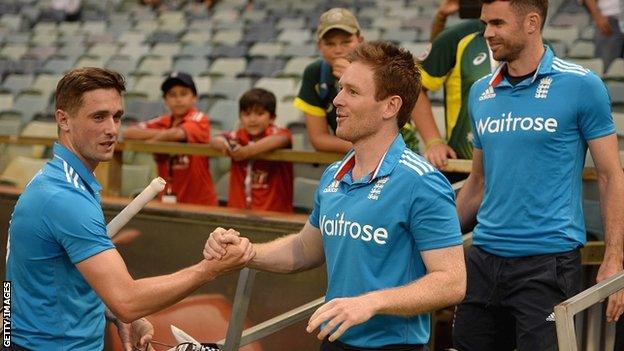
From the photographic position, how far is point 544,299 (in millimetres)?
3480

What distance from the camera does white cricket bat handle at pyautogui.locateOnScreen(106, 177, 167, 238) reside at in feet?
10.7

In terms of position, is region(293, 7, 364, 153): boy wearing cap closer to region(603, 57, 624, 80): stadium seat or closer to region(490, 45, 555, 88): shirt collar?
region(490, 45, 555, 88): shirt collar

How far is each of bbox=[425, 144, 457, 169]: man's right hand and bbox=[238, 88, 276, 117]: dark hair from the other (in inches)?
64.3

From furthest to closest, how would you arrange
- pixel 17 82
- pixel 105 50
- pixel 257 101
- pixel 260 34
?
pixel 105 50 → pixel 260 34 → pixel 17 82 → pixel 257 101

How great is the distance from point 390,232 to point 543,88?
100cm

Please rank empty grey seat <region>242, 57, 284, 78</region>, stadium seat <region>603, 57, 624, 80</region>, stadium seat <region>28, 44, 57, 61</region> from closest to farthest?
stadium seat <region>603, 57, 624, 80</region> < empty grey seat <region>242, 57, 284, 78</region> < stadium seat <region>28, 44, 57, 61</region>

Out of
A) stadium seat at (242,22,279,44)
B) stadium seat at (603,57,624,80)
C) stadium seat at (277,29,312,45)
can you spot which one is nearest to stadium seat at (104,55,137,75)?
stadium seat at (242,22,279,44)

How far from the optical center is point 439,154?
14.6ft

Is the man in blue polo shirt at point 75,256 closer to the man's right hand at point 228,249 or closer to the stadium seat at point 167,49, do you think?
the man's right hand at point 228,249

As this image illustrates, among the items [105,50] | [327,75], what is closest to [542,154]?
[327,75]

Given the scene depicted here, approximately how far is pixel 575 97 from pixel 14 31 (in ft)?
43.0

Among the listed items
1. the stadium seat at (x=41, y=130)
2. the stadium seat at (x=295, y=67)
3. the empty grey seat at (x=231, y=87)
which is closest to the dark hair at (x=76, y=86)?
the stadium seat at (x=41, y=130)

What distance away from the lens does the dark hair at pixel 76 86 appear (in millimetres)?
3273

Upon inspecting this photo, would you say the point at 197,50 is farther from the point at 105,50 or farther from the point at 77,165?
the point at 77,165
